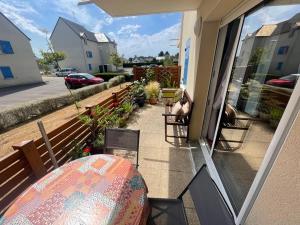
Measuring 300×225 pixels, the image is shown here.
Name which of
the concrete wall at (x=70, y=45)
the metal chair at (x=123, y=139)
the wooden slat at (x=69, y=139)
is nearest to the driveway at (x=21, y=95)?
the wooden slat at (x=69, y=139)

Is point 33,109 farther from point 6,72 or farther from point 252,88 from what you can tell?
point 6,72

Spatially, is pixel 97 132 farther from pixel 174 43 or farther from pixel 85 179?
pixel 174 43

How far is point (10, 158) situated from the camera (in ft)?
5.07

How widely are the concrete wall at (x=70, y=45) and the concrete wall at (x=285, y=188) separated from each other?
1008 inches

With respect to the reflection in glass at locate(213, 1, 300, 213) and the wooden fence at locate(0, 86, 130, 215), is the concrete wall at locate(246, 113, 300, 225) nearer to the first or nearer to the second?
the reflection in glass at locate(213, 1, 300, 213)

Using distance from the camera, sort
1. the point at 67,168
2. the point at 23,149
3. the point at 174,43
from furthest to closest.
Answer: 1. the point at 174,43
2. the point at 23,149
3. the point at 67,168

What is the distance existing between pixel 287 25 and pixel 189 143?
247 centimetres

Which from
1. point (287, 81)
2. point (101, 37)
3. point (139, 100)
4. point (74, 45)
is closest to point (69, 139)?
point (287, 81)

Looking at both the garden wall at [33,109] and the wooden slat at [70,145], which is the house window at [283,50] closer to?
the wooden slat at [70,145]

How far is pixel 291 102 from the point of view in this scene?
2.73 ft

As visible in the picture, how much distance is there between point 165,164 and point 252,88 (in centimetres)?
180

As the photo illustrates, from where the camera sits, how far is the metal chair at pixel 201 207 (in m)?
1.18

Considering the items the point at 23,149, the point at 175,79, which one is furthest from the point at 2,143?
the point at 175,79

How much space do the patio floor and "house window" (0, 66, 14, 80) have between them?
52.0ft
